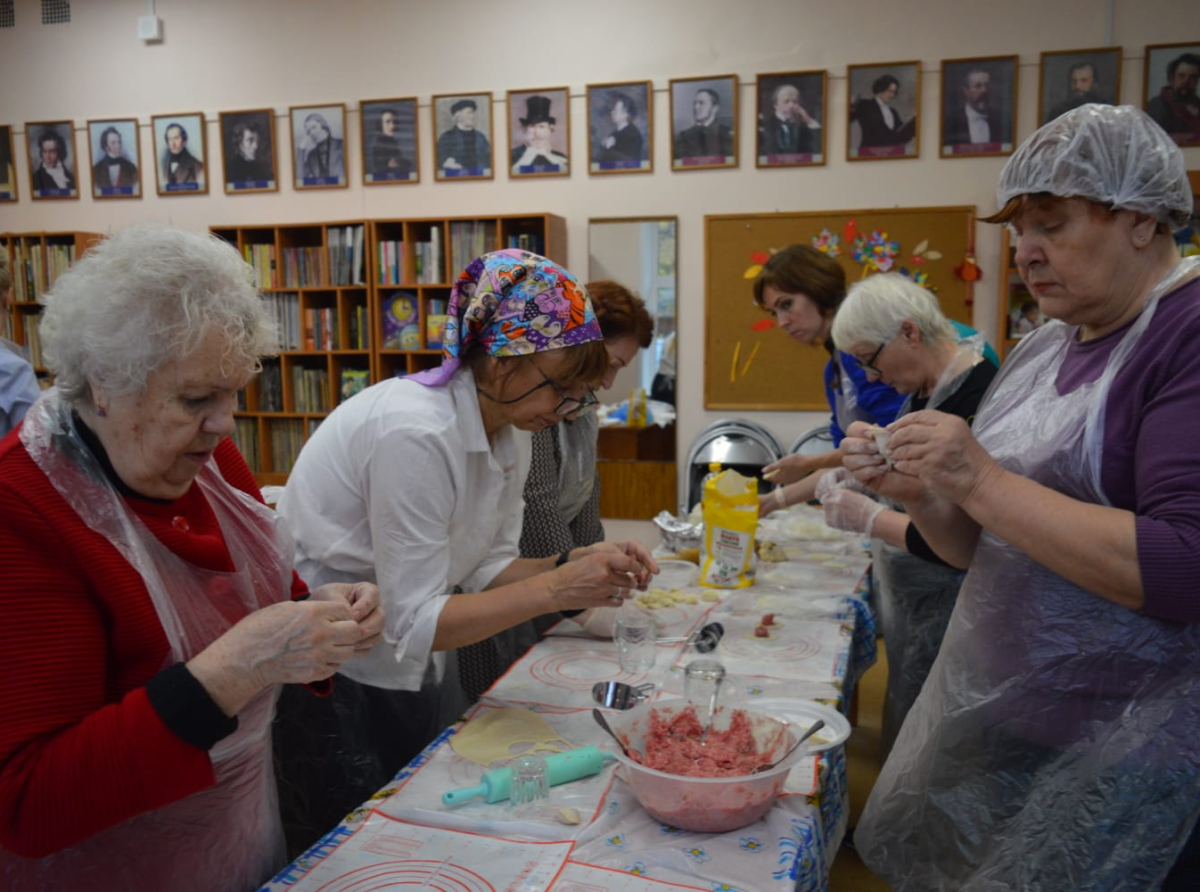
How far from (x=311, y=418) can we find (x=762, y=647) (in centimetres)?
435

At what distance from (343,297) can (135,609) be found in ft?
15.1

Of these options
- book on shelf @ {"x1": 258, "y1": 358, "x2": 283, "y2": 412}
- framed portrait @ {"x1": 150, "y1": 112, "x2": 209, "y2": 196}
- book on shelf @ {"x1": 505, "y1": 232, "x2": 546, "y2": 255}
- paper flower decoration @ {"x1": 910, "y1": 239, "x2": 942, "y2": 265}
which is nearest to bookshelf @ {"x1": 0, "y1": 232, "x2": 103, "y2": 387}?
framed portrait @ {"x1": 150, "y1": 112, "x2": 209, "y2": 196}

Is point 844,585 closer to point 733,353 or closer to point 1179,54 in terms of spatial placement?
point 733,353

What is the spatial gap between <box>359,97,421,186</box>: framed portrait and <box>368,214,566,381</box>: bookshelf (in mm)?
387

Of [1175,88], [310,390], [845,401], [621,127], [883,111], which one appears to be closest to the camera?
[845,401]

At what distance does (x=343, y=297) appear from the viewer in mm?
5383

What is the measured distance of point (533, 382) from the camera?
1639mm

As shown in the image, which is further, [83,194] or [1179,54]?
[83,194]

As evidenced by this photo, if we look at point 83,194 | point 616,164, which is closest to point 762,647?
point 616,164

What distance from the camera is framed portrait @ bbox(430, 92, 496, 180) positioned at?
5312mm

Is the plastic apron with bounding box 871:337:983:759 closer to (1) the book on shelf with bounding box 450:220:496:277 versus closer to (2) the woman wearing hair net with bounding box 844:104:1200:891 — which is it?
(2) the woman wearing hair net with bounding box 844:104:1200:891

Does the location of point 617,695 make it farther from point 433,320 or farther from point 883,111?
point 883,111

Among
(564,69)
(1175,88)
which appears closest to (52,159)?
(564,69)

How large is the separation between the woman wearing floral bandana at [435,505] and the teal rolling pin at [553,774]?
0.27m
